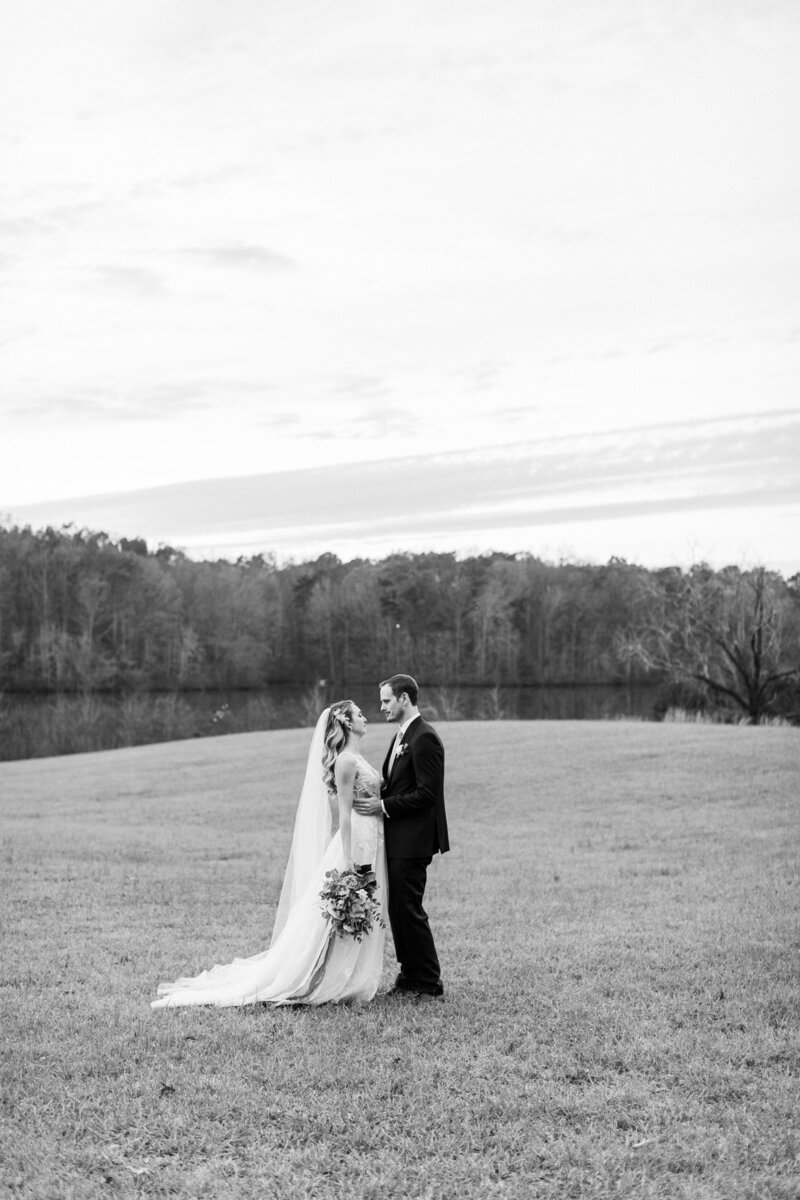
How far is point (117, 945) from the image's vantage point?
10836 mm

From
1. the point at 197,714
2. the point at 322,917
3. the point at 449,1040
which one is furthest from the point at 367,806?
the point at 197,714

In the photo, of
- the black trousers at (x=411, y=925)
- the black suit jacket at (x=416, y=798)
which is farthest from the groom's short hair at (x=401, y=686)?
the black trousers at (x=411, y=925)

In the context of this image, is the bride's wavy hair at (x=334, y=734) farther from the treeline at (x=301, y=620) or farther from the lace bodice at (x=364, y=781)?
the treeline at (x=301, y=620)

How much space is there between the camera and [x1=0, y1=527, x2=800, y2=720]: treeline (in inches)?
3930

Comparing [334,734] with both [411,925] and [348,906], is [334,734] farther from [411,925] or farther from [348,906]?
[411,925]

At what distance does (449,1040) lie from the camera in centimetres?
759

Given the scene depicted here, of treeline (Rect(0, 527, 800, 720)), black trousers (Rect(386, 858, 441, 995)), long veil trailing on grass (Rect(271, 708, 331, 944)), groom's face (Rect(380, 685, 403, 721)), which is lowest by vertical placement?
black trousers (Rect(386, 858, 441, 995))

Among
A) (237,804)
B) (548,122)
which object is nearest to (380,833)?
(548,122)

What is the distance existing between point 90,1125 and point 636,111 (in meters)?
18.6

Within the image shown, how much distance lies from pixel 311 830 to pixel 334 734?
Answer: 0.98 m

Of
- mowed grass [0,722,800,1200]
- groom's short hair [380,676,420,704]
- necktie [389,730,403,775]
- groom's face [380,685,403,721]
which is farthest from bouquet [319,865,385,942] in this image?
groom's short hair [380,676,420,704]

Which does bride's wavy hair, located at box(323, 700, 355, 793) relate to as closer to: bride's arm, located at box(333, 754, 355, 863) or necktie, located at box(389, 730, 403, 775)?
bride's arm, located at box(333, 754, 355, 863)

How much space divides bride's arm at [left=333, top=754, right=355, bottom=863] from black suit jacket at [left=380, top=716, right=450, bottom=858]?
14.1 inches

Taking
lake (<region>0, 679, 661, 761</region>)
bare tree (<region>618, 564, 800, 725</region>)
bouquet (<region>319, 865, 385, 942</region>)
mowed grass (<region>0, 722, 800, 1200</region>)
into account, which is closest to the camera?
mowed grass (<region>0, 722, 800, 1200</region>)
